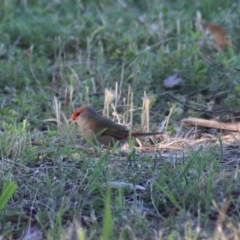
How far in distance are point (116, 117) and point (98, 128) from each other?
35cm

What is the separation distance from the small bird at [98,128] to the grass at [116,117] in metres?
0.09

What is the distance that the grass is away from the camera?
4.54m

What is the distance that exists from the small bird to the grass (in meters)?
0.09

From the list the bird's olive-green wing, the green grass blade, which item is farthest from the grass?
the bird's olive-green wing

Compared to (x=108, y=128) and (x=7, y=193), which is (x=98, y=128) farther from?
(x=7, y=193)

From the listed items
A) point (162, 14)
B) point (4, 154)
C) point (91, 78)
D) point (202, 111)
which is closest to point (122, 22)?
point (162, 14)

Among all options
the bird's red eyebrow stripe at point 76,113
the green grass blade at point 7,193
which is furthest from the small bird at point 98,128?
the green grass blade at point 7,193

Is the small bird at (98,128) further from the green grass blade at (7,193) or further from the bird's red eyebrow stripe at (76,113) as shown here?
the green grass blade at (7,193)

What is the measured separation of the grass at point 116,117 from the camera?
14.9 feet

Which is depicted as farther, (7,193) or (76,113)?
(76,113)

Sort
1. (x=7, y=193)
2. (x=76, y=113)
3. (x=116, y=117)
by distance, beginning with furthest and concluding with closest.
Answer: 1. (x=116, y=117)
2. (x=76, y=113)
3. (x=7, y=193)

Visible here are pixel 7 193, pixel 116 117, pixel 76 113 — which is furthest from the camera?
pixel 116 117

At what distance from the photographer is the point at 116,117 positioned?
6.53 metres

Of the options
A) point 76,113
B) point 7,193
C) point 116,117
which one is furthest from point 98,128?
point 7,193
